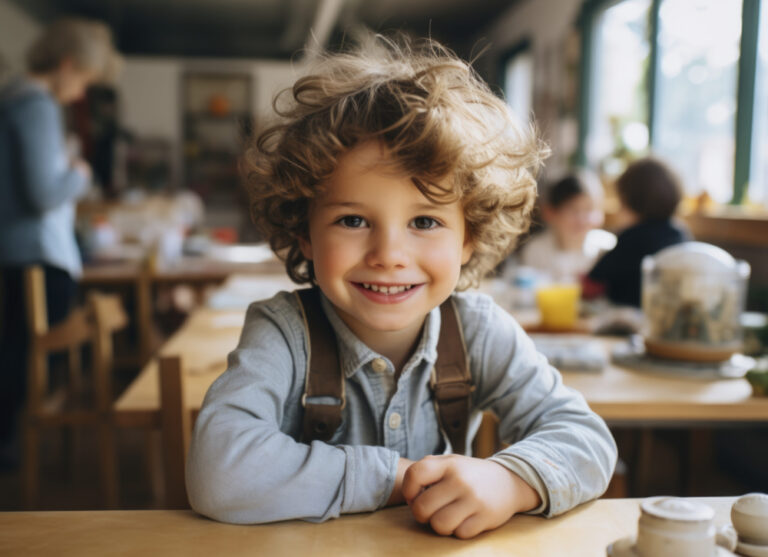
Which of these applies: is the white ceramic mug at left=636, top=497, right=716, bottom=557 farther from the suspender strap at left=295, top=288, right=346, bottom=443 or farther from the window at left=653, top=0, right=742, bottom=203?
the window at left=653, top=0, right=742, bottom=203

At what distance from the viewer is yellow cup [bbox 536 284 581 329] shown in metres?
2.00

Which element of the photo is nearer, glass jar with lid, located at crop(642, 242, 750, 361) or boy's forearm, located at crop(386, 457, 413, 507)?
Result: boy's forearm, located at crop(386, 457, 413, 507)

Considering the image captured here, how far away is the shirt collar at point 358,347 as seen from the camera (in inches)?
36.9

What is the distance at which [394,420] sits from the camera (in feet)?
3.12

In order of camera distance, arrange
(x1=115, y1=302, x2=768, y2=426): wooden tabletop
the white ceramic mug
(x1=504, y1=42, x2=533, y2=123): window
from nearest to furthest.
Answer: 1. the white ceramic mug
2. (x1=115, y1=302, x2=768, y2=426): wooden tabletop
3. (x1=504, y1=42, x2=533, y2=123): window

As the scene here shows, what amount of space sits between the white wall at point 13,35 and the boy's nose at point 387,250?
6835 millimetres

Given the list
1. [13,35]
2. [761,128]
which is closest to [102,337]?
[761,128]

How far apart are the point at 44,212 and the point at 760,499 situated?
2.58 m

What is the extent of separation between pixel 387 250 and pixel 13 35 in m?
7.58

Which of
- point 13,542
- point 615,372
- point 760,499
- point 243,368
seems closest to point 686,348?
point 615,372

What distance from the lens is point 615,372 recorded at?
1.50 metres

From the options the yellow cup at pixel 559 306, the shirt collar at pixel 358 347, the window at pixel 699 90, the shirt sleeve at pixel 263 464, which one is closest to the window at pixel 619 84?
the window at pixel 699 90

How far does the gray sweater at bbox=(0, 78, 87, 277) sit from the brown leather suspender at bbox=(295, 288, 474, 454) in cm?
201

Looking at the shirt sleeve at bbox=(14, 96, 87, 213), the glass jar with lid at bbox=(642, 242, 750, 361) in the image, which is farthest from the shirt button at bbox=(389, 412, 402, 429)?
the shirt sleeve at bbox=(14, 96, 87, 213)
